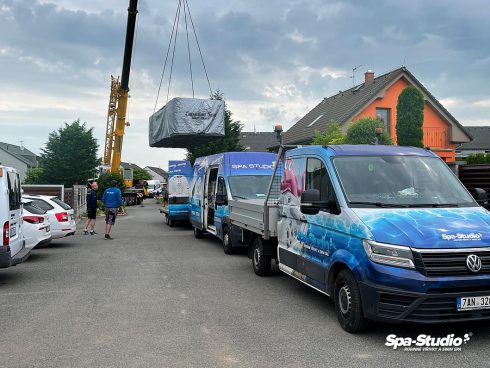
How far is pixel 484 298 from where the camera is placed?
4902 millimetres

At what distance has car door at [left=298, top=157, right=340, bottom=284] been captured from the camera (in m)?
5.98

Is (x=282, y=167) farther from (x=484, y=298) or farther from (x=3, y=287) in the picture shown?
(x=3, y=287)

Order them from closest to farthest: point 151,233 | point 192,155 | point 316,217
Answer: point 316,217 < point 151,233 < point 192,155

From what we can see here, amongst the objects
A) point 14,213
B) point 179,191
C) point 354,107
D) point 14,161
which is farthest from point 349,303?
point 14,161

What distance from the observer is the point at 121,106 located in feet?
96.2

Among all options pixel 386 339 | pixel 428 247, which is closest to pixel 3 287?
pixel 386 339

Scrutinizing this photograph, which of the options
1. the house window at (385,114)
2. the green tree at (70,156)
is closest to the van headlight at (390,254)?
the house window at (385,114)

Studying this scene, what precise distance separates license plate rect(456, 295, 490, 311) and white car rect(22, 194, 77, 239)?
11.4 metres

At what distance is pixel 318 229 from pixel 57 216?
9.67 meters

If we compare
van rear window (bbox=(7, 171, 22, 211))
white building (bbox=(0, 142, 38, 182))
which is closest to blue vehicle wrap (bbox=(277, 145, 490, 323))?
van rear window (bbox=(7, 171, 22, 211))

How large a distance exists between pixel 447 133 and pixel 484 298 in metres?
28.5

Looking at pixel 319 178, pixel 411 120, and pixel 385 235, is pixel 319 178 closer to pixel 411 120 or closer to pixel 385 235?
pixel 385 235

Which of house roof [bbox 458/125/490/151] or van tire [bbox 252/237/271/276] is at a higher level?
house roof [bbox 458/125/490/151]

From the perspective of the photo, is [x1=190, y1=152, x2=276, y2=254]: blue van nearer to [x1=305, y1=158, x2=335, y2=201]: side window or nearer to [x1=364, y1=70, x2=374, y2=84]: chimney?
[x1=305, y1=158, x2=335, y2=201]: side window
